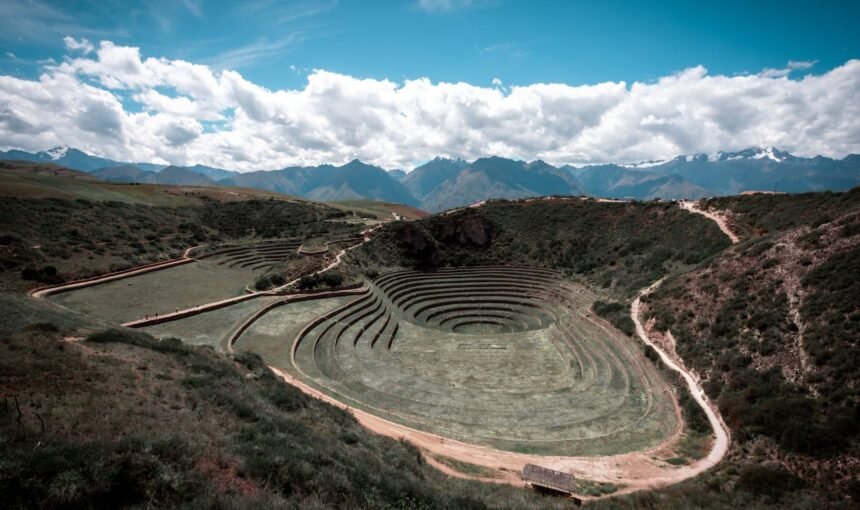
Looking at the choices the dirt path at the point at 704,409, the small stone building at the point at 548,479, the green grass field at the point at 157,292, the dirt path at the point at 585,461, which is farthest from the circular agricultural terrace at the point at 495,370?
the green grass field at the point at 157,292

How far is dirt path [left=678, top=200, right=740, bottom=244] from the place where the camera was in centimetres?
3565

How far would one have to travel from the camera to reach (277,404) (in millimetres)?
13461

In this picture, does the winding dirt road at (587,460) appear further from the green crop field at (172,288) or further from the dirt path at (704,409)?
the green crop field at (172,288)

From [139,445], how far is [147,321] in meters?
19.2

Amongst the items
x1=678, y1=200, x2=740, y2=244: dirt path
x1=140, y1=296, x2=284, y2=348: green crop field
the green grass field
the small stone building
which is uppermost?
x1=678, y1=200, x2=740, y2=244: dirt path

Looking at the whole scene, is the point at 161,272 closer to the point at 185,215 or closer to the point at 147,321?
the point at 147,321

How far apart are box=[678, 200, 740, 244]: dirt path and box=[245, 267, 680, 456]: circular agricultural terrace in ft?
43.9

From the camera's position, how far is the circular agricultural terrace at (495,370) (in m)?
18.2

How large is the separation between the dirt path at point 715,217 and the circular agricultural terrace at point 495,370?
43.9ft

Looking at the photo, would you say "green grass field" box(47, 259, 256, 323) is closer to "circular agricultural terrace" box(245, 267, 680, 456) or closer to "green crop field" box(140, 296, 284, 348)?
"green crop field" box(140, 296, 284, 348)

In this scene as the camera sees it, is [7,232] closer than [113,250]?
Yes

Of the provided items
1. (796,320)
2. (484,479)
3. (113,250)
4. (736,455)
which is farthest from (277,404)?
(113,250)

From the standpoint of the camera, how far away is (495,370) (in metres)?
26.9

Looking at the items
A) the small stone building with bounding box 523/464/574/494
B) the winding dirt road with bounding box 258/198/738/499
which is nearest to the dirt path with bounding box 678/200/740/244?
the winding dirt road with bounding box 258/198/738/499
